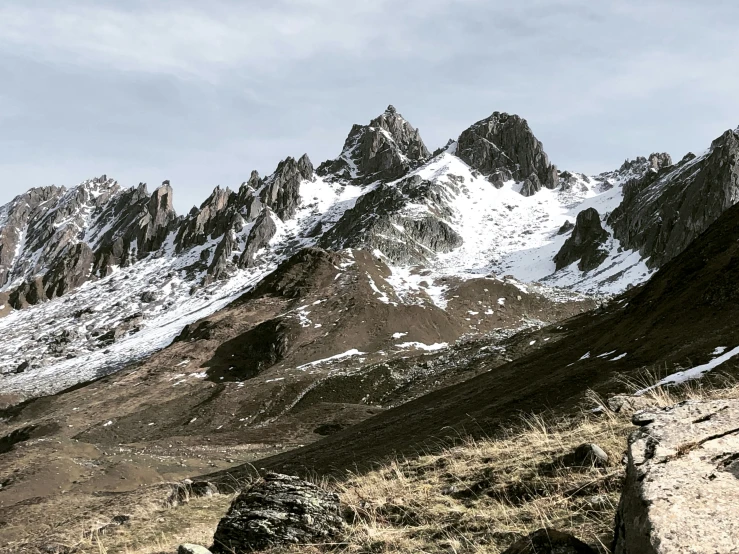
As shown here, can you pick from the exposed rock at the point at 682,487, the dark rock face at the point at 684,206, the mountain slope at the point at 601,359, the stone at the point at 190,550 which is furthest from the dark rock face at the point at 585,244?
the stone at the point at 190,550

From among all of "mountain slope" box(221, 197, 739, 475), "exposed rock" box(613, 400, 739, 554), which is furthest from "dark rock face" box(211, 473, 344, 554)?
"mountain slope" box(221, 197, 739, 475)

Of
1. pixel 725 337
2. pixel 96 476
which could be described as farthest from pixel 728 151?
pixel 96 476

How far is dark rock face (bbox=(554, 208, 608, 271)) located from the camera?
584 feet

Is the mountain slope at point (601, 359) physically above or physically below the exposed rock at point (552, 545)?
below

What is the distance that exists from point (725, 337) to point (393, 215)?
594 ft

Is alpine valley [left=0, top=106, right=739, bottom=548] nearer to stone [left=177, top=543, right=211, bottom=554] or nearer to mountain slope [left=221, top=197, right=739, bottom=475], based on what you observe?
mountain slope [left=221, top=197, right=739, bottom=475]

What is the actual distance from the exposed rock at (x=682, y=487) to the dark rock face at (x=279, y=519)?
3.92 m

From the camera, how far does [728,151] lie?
154 metres

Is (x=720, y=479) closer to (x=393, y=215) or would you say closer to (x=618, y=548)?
(x=618, y=548)

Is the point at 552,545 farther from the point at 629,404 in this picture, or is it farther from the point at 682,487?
the point at 629,404

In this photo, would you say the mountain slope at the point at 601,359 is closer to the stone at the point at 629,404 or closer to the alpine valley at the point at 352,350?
the alpine valley at the point at 352,350

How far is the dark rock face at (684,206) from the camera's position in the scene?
489 feet

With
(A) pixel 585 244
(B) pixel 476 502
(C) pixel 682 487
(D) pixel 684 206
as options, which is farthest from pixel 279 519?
(A) pixel 585 244

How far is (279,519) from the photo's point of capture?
6.66 metres
